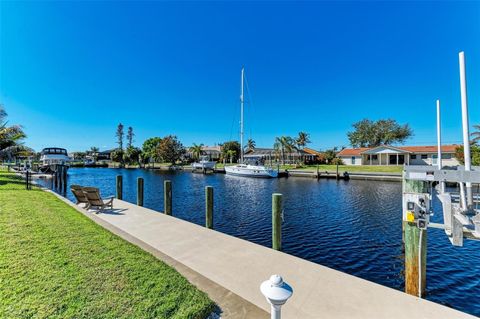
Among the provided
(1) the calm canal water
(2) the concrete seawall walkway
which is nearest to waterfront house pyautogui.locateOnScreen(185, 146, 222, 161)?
(1) the calm canal water

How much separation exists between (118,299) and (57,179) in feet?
89.9

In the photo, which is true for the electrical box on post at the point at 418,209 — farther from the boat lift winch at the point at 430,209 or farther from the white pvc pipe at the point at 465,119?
the white pvc pipe at the point at 465,119

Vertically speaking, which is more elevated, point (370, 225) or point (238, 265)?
point (238, 265)

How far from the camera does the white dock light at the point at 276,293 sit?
238 centimetres

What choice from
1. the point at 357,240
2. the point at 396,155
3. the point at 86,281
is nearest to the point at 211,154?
the point at 396,155

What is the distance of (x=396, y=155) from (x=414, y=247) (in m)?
53.8

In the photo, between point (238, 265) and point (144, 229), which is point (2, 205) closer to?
point (144, 229)

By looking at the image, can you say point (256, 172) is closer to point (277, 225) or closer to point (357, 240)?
point (357, 240)

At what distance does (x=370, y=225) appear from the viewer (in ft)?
40.0

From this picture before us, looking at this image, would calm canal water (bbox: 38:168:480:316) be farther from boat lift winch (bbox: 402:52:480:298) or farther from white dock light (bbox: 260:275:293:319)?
white dock light (bbox: 260:275:293:319)

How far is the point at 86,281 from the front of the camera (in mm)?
3980

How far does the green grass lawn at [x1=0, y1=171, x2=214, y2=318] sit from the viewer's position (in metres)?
3.31

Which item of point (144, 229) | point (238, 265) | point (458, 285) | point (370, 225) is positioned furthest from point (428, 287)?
point (144, 229)

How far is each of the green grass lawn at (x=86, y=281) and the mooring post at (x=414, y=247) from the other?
4036 millimetres
